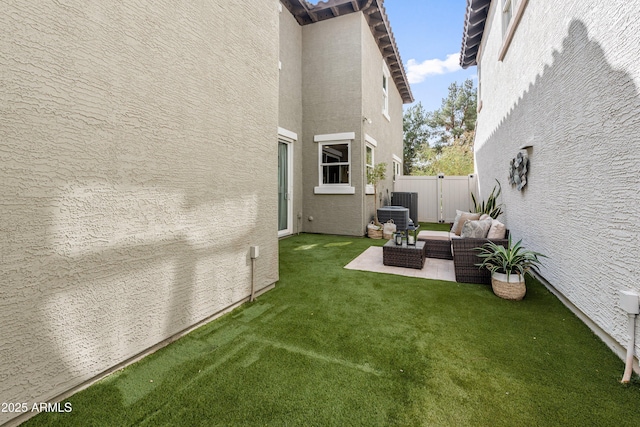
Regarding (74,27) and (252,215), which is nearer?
(74,27)

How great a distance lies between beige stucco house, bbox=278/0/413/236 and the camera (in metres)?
8.45

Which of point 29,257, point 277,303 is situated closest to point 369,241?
point 277,303

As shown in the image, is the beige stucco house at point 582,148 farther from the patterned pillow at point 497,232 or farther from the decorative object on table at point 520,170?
the patterned pillow at point 497,232

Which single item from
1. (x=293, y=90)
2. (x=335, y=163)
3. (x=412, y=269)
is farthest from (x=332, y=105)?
(x=412, y=269)

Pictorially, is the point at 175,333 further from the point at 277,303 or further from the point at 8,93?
the point at 8,93

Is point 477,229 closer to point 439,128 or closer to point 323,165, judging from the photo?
point 323,165

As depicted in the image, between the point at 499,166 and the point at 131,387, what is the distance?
8.30 metres

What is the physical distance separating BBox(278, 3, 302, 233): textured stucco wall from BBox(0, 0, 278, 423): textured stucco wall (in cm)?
491

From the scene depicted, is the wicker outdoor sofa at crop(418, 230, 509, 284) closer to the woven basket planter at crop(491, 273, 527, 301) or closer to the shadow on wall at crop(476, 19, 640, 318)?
the woven basket planter at crop(491, 273, 527, 301)

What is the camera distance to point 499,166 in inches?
283

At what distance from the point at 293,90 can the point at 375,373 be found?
8.33 meters

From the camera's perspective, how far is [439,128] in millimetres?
26516

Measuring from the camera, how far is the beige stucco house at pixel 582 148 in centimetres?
230

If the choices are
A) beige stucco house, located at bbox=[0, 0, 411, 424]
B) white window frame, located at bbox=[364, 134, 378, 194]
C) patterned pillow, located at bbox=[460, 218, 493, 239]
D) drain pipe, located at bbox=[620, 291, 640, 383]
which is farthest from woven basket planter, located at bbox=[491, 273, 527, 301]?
white window frame, located at bbox=[364, 134, 378, 194]
